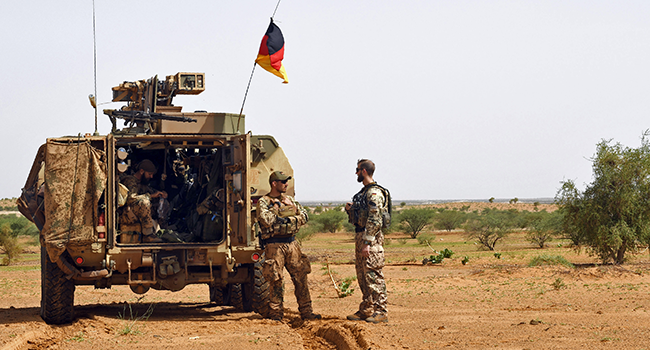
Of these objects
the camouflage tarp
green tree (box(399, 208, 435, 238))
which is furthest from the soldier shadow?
green tree (box(399, 208, 435, 238))

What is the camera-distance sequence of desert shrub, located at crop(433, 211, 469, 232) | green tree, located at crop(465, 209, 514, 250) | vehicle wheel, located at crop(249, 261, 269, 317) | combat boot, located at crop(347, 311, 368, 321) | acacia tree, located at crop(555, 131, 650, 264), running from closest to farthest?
combat boot, located at crop(347, 311, 368, 321)
vehicle wheel, located at crop(249, 261, 269, 317)
acacia tree, located at crop(555, 131, 650, 264)
green tree, located at crop(465, 209, 514, 250)
desert shrub, located at crop(433, 211, 469, 232)

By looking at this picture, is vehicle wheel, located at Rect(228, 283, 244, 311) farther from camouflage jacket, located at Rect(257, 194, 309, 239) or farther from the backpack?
the backpack

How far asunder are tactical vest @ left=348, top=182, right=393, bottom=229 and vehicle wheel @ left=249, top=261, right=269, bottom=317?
1.43 metres

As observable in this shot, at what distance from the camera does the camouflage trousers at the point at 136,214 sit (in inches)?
362

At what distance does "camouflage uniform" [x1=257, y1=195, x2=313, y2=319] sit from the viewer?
8648 mm

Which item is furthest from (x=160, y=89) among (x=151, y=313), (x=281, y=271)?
(x=281, y=271)

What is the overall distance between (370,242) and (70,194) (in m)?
3.57

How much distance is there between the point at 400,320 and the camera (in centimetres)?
905

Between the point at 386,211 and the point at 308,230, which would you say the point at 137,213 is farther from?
the point at 308,230

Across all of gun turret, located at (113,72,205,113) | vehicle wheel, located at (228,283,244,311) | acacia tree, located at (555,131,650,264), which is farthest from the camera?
acacia tree, located at (555,131,650,264)

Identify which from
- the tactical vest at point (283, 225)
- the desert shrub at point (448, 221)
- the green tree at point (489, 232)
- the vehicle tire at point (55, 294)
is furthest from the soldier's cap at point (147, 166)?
the desert shrub at point (448, 221)

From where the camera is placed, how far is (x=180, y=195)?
440 inches

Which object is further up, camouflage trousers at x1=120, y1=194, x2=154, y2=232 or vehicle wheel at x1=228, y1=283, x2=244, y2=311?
camouflage trousers at x1=120, y1=194, x2=154, y2=232

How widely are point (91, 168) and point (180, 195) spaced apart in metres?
2.74
